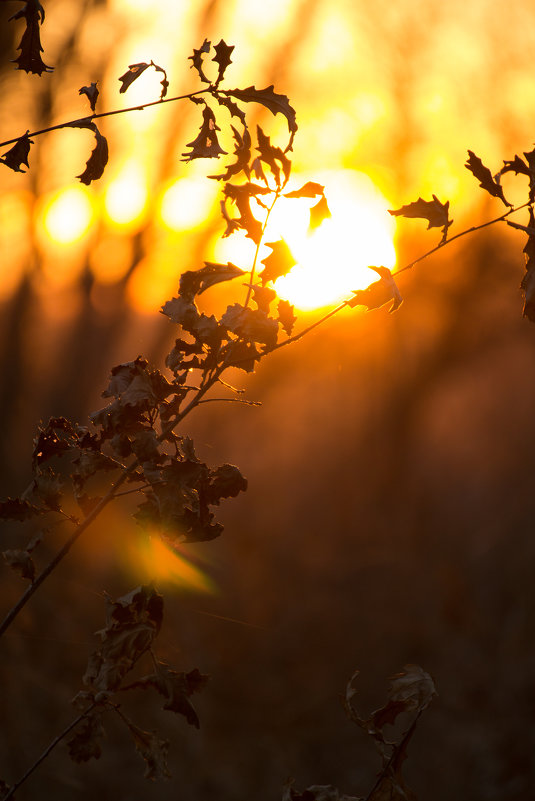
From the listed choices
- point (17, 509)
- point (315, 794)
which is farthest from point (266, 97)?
point (315, 794)

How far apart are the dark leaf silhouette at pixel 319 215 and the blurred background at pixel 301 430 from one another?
339 centimetres

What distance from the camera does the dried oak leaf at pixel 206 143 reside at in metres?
0.92

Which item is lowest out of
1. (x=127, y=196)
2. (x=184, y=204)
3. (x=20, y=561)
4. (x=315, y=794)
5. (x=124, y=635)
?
(x=315, y=794)

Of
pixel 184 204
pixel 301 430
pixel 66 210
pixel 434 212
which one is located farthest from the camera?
pixel 301 430

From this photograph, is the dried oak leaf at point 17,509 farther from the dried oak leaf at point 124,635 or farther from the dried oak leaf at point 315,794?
the dried oak leaf at point 315,794

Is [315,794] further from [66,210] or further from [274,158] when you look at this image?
[66,210]

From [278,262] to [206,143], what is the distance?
21cm

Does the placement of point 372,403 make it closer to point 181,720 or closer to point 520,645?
point 520,645

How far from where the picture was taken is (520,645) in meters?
5.20

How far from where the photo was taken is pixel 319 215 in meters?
0.87

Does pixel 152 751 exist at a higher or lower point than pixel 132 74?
lower

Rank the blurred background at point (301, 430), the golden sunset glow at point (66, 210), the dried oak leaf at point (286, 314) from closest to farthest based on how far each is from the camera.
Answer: the dried oak leaf at point (286, 314) < the blurred background at point (301, 430) < the golden sunset glow at point (66, 210)

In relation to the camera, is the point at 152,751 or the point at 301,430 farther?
the point at 301,430

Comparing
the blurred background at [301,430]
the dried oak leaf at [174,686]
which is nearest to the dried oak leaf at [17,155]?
A: the dried oak leaf at [174,686]
